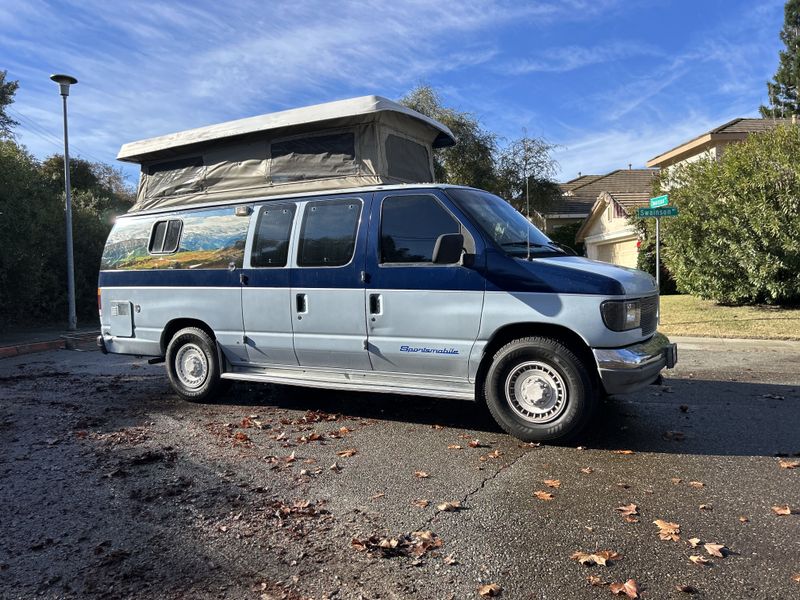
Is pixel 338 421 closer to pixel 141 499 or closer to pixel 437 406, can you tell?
pixel 437 406

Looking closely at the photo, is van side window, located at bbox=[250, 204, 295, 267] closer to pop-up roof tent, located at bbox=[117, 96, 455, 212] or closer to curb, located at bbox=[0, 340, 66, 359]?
pop-up roof tent, located at bbox=[117, 96, 455, 212]

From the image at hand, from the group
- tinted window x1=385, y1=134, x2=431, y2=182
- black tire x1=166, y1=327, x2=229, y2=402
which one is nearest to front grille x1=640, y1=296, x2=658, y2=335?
tinted window x1=385, y1=134, x2=431, y2=182

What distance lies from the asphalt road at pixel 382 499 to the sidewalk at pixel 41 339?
6175 mm

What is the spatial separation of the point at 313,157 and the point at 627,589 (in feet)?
16.0

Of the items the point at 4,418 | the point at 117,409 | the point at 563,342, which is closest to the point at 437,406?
the point at 563,342

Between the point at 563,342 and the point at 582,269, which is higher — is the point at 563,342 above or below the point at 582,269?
below

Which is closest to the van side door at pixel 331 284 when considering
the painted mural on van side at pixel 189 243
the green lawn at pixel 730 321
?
the painted mural on van side at pixel 189 243

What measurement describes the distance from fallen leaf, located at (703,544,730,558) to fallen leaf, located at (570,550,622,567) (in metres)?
0.48

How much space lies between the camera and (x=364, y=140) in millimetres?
5957

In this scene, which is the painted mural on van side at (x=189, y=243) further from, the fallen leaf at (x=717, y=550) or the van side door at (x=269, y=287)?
the fallen leaf at (x=717, y=550)

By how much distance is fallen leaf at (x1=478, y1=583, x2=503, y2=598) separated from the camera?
2.76m

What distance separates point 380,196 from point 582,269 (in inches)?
78.4

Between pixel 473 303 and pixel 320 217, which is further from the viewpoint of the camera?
pixel 320 217

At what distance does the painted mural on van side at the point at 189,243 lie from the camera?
20.9ft
